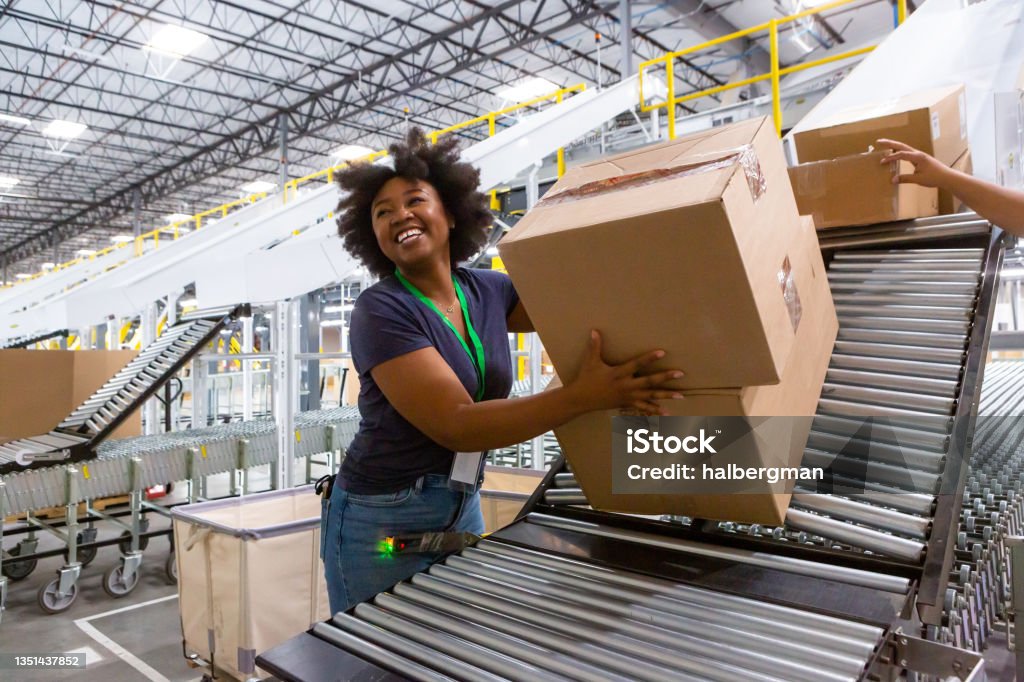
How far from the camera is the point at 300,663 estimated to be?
1189mm

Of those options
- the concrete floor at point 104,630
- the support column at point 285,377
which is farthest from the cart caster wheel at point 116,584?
the support column at point 285,377

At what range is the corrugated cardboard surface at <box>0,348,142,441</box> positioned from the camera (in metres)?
6.18

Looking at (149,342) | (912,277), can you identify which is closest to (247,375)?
(149,342)

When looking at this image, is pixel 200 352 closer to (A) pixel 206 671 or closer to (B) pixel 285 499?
(B) pixel 285 499

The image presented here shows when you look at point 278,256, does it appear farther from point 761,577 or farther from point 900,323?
point 761,577

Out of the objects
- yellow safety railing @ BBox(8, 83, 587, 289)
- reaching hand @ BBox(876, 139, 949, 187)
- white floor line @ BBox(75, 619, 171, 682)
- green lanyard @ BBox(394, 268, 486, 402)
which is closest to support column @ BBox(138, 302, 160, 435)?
yellow safety railing @ BBox(8, 83, 587, 289)

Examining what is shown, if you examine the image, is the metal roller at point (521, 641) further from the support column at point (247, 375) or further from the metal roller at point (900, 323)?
the support column at point (247, 375)

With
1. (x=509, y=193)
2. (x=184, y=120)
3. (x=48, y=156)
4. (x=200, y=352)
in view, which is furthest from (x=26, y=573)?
(x=48, y=156)

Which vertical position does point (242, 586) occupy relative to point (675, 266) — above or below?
below

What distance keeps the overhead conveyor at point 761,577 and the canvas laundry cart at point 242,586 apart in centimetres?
186

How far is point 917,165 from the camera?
2270 mm

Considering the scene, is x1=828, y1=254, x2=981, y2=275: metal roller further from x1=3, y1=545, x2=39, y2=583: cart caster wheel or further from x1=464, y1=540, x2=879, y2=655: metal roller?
x1=3, y1=545, x2=39, y2=583: cart caster wheel

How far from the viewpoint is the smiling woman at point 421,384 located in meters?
1.36

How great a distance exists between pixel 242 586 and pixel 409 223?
7.38 feet
